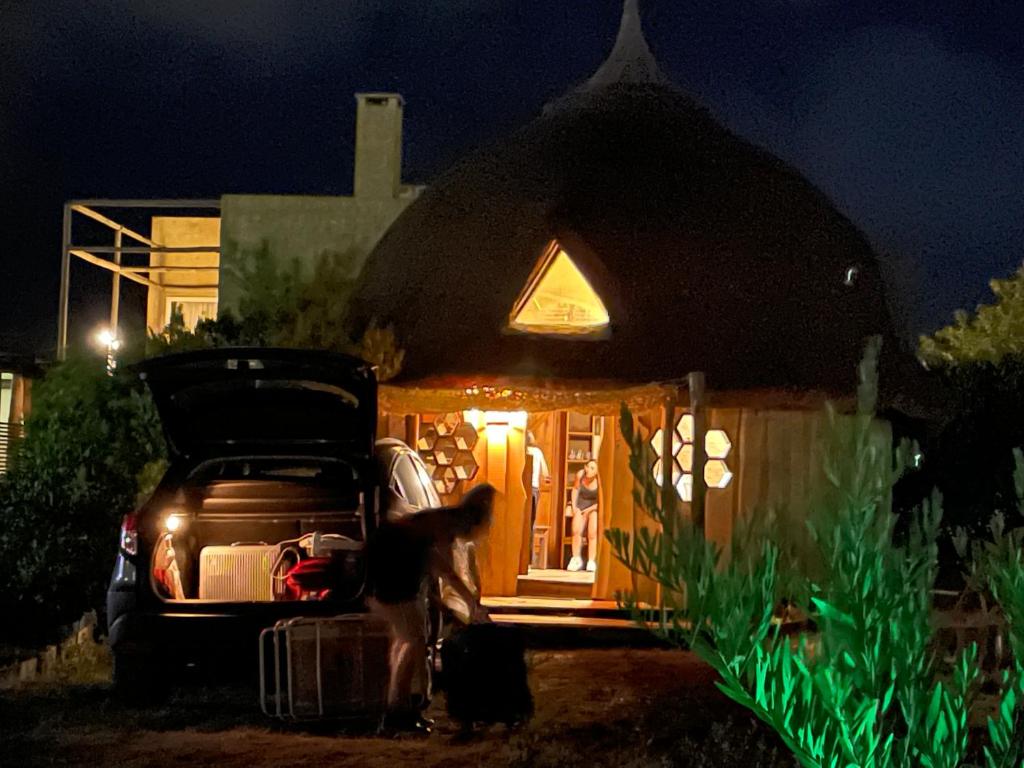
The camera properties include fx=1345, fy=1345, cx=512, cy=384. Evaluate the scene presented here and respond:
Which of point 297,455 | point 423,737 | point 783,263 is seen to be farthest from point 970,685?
point 783,263

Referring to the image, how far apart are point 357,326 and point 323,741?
637 centimetres

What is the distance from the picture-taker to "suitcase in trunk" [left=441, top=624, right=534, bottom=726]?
7.29 metres

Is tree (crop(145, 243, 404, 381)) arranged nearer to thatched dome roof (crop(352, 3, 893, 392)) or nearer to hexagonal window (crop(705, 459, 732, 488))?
thatched dome roof (crop(352, 3, 893, 392))

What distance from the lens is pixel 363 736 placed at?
287 inches

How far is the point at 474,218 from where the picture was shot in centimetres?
1309

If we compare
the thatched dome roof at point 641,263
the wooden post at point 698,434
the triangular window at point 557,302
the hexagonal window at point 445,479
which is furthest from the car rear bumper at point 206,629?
the hexagonal window at point 445,479

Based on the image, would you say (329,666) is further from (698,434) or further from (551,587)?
(551,587)

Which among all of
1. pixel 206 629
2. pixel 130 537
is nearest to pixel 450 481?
pixel 130 537

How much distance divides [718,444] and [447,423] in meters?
2.65

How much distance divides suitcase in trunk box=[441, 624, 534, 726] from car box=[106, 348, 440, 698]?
23.7 inches

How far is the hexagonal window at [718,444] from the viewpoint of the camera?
12586mm

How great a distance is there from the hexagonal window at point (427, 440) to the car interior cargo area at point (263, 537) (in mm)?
4391

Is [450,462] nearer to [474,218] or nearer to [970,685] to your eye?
[474,218]

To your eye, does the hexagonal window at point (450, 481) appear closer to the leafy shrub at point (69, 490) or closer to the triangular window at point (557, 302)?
the triangular window at point (557, 302)
